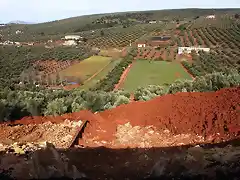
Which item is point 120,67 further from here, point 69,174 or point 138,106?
point 69,174

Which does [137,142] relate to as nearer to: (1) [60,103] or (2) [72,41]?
(1) [60,103]

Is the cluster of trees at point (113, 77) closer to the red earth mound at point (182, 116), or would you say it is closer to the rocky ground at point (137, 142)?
the red earth mound at point (182, 116)

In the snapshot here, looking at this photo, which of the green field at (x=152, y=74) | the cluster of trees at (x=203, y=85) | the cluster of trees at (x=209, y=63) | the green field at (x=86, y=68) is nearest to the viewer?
the cluster of trees at (x=203, y=85)

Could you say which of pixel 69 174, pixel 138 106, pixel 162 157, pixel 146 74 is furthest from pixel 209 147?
pixel 146 74

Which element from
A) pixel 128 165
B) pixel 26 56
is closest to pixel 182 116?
pixel 128 165

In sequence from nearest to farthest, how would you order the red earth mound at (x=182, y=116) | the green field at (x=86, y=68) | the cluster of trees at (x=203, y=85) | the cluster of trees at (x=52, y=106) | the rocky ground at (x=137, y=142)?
the rocky ground at (x=137, y=142), the red earth mound at (x=182, y=116), the cluster of trees at (x=52, y=106), the cluster of trees at (x=203, y=85), the green field at (x=86, y=68)

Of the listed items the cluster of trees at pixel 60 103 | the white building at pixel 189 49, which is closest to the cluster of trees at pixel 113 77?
the white building at pixel 189 49
